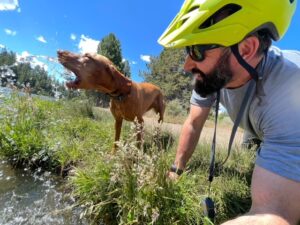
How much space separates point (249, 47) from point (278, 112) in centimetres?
42

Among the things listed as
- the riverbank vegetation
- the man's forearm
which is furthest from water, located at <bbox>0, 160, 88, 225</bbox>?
the man's forearm

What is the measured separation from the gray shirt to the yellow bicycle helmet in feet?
0.72

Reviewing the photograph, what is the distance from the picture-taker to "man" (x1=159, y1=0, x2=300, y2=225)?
1485 millimetres

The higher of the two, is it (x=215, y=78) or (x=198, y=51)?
(x=198, y=51)

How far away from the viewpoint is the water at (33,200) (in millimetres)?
2961

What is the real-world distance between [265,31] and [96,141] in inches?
141

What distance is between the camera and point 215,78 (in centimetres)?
193

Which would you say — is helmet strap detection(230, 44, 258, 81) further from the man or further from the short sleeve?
the short sleeve

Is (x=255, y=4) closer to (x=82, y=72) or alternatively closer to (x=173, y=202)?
(x=173, y=202)

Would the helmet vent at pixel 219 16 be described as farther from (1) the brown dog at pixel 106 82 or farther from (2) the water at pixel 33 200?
(1) the brown dog at pixel 106 82

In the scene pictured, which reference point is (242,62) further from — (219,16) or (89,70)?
(89,70)

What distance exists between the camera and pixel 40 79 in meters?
7.82

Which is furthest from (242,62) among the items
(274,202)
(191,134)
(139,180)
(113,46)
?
(113,46)

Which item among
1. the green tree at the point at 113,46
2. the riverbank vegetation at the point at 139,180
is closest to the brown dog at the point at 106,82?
the riverbank vegetation at the point at 139,180
